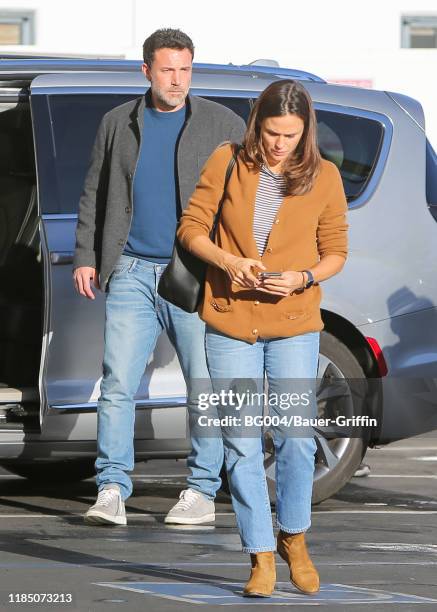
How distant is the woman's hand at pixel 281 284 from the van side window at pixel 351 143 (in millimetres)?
2053

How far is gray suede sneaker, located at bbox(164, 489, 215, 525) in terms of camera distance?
6656mm

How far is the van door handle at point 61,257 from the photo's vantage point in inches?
266

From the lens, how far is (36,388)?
7.21 m

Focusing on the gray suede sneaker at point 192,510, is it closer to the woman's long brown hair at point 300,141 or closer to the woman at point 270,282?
the woman at point 270,282

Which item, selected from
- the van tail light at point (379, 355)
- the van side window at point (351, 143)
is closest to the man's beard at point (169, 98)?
the van side window at point (351, 143)

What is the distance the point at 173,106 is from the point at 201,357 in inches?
39.7

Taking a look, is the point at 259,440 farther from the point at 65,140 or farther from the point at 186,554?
the point at 65,140

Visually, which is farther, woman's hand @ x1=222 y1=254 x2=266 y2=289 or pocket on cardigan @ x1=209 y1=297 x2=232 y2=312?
pocket on cardigan @ x1=209 y1=297 x2=232 y2=312

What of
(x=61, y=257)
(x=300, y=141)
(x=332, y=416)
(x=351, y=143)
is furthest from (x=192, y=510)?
(x=300, y=141)

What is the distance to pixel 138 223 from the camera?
655 centimetres

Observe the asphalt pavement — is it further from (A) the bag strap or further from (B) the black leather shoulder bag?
(A) the bag strap

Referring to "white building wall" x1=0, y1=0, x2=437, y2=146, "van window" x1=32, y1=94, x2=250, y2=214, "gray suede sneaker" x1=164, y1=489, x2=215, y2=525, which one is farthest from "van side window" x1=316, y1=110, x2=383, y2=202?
"white building wall" x1=0, y1=0, x2=437, y2=146

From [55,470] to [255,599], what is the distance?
3056 millimetres

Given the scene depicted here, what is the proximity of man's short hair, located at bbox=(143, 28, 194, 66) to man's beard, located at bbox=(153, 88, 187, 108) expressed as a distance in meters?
0.14
